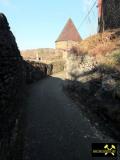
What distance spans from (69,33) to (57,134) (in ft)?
218

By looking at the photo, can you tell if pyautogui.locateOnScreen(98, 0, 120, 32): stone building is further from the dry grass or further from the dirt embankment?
the dirt embankment

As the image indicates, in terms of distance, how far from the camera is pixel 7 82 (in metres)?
11.3

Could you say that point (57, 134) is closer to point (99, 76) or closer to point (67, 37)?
point (99, 76)

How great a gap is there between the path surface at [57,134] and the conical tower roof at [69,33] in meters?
59.3

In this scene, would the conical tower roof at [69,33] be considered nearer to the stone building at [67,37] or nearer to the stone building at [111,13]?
A: the stone building at [67,37]

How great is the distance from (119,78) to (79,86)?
5888mm

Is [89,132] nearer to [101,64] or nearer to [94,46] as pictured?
[101,64]

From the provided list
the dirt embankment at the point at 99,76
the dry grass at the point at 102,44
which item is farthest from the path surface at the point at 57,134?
the dry grass at the point at 102,44

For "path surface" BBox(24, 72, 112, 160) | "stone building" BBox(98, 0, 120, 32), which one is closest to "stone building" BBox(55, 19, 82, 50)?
"stone building" BBox(98, 0, 120, 32)

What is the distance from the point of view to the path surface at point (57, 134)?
430 inches

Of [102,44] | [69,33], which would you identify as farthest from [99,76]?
[69,33]

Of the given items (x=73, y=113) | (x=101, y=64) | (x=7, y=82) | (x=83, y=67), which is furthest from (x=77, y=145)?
(x=83, y=67)

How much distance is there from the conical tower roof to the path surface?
59.3 m

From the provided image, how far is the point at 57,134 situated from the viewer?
13.0m
